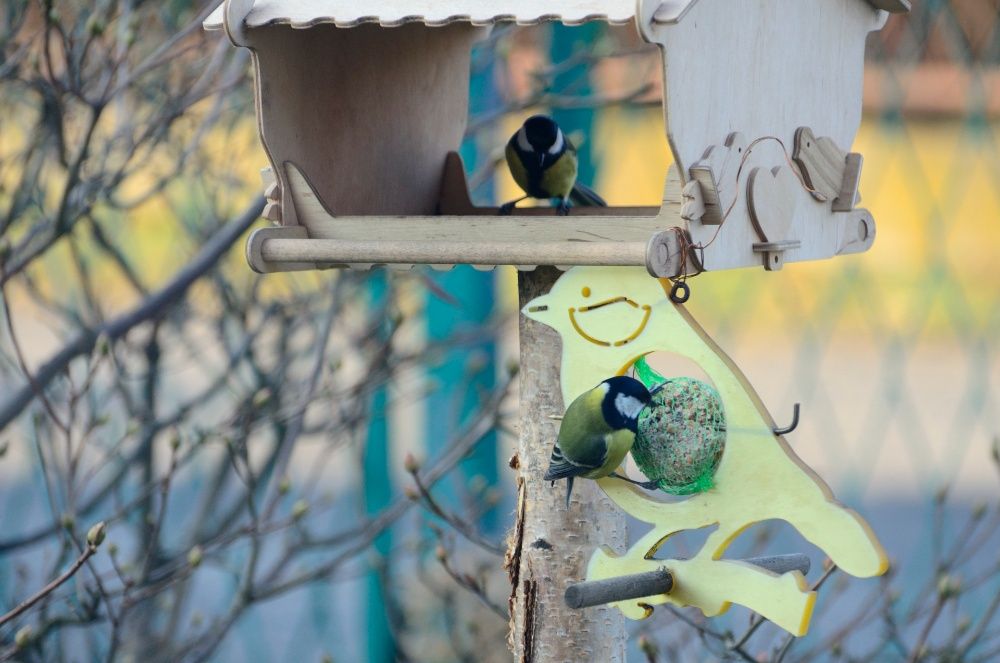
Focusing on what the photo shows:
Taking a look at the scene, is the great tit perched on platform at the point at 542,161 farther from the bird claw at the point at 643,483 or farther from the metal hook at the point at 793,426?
the metal hook at the point at 793,426

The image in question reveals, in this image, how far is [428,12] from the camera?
1559mm

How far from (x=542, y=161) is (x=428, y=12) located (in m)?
0.48

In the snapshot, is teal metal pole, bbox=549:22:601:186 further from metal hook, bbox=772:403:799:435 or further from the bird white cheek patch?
metal hook, bbox=772:403:799:435

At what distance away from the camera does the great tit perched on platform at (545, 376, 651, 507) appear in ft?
4.75

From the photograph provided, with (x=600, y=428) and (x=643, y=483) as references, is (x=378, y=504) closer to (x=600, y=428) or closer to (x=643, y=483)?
(x=643, y=483)

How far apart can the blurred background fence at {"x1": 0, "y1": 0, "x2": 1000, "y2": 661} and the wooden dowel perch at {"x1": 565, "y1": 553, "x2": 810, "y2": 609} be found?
0.57m

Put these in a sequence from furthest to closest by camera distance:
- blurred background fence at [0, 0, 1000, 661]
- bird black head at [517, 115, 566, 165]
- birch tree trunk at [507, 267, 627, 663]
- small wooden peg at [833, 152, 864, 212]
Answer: blurred background fence at [0, 0, 1000, 661]
bird black head at [517, 115, 566, 165]
small wooden peg at [833, 152, 864, 212]
birch tree trunk at [507, 267, 627, 663]

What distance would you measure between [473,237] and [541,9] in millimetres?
335

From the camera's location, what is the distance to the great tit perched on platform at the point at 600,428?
145 cm

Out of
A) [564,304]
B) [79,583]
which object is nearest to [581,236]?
[564,304]

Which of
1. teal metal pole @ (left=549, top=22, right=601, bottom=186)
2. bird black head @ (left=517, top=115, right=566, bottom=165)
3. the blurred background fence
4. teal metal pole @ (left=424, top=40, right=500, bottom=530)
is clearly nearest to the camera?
bird black head @ (left=517, top=115, right=566, bottom=165)

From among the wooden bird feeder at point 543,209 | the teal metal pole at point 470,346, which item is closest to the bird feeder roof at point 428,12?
the wooden bird feeder at point 543,209

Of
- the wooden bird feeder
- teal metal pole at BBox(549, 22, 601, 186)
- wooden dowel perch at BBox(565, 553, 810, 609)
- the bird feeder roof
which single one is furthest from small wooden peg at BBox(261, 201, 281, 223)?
teal metal pole at BBox(549, 22, 601, 186)

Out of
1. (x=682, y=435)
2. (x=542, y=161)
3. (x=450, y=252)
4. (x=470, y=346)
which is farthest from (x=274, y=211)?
(x=470, y=346)
